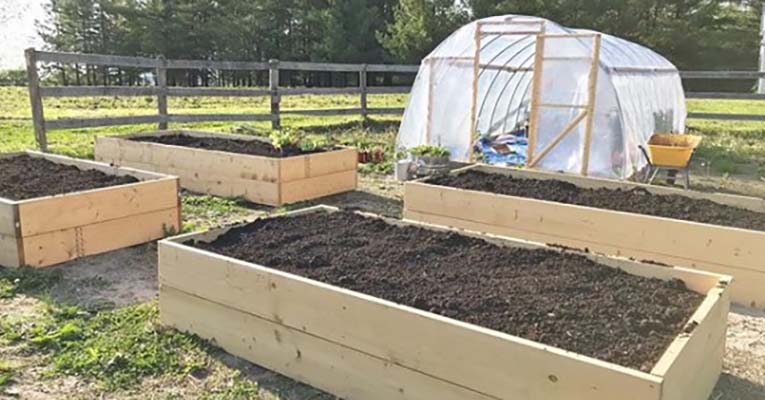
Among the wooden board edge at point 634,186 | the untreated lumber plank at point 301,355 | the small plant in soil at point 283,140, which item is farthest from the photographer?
the small plant in soil at point 283,140

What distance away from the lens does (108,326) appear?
356cm

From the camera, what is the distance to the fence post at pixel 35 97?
8.15 m

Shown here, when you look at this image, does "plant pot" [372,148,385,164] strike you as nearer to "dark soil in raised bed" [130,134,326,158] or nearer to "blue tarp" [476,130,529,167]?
"blue tarp" [476,130,529,167]

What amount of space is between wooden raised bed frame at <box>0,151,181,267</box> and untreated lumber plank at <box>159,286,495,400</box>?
151cm

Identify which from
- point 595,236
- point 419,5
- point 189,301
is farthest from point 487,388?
point 419,5

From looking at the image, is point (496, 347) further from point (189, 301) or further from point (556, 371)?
point (189, 301)

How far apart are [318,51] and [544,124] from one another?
83.0 feet

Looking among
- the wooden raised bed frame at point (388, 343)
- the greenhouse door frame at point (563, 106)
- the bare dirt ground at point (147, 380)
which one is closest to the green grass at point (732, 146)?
the greenhouse door frame at point (563, 106)

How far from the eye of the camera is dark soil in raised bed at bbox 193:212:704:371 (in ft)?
8.68

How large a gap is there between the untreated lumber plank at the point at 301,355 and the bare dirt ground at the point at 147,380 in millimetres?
70

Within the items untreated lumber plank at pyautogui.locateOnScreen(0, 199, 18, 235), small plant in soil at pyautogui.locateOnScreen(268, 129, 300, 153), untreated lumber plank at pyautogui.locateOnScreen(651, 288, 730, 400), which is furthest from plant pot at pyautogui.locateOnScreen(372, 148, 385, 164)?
untreated lumber plank at pyautogui.locateOnScreen(651, 288, 730, 400)

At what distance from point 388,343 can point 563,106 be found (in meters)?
5.40

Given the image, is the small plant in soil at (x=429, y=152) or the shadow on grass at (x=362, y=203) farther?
the small plant in soil at (x=429, y=152)

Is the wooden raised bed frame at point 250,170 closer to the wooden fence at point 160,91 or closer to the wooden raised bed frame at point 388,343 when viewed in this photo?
the wooden fence at point 160,91
